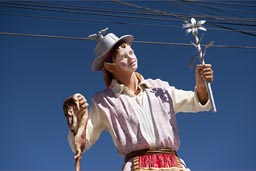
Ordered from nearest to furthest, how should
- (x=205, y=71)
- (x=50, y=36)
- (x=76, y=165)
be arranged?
(x=76, y=165) → (x=205, y=71) → (x=50, y=36)

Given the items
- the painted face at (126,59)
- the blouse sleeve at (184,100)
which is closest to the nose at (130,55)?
the painted face at (126,59)

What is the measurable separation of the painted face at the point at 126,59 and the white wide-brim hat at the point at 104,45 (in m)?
0.05

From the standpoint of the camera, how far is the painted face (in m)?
2.49

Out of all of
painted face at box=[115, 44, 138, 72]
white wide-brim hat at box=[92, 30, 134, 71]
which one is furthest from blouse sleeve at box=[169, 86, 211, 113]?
white wide-brim hat at box=[92, 30, 134, 71]

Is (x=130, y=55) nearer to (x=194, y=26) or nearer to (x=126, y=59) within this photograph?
(x=126, y=59)

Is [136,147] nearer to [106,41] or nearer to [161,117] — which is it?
[161,117]

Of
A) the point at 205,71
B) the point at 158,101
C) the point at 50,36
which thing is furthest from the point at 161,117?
the point at 50,36

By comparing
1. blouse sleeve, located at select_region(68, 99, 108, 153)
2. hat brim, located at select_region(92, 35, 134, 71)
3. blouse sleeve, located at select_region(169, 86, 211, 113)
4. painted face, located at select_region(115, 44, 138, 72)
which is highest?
hat brim, located at select_region(92, 35, 134, 71)

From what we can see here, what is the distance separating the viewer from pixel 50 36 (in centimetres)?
337

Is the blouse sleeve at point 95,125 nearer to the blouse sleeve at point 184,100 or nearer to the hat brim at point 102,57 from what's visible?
the hat brim at point 102,57

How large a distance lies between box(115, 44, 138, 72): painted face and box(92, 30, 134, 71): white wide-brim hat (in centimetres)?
5

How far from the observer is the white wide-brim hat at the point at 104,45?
252cm

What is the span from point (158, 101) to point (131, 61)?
252 mm

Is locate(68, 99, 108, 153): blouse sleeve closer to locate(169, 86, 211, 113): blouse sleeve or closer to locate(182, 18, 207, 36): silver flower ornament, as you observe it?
locate(169, 86, 211, 113): blouse sleeve
